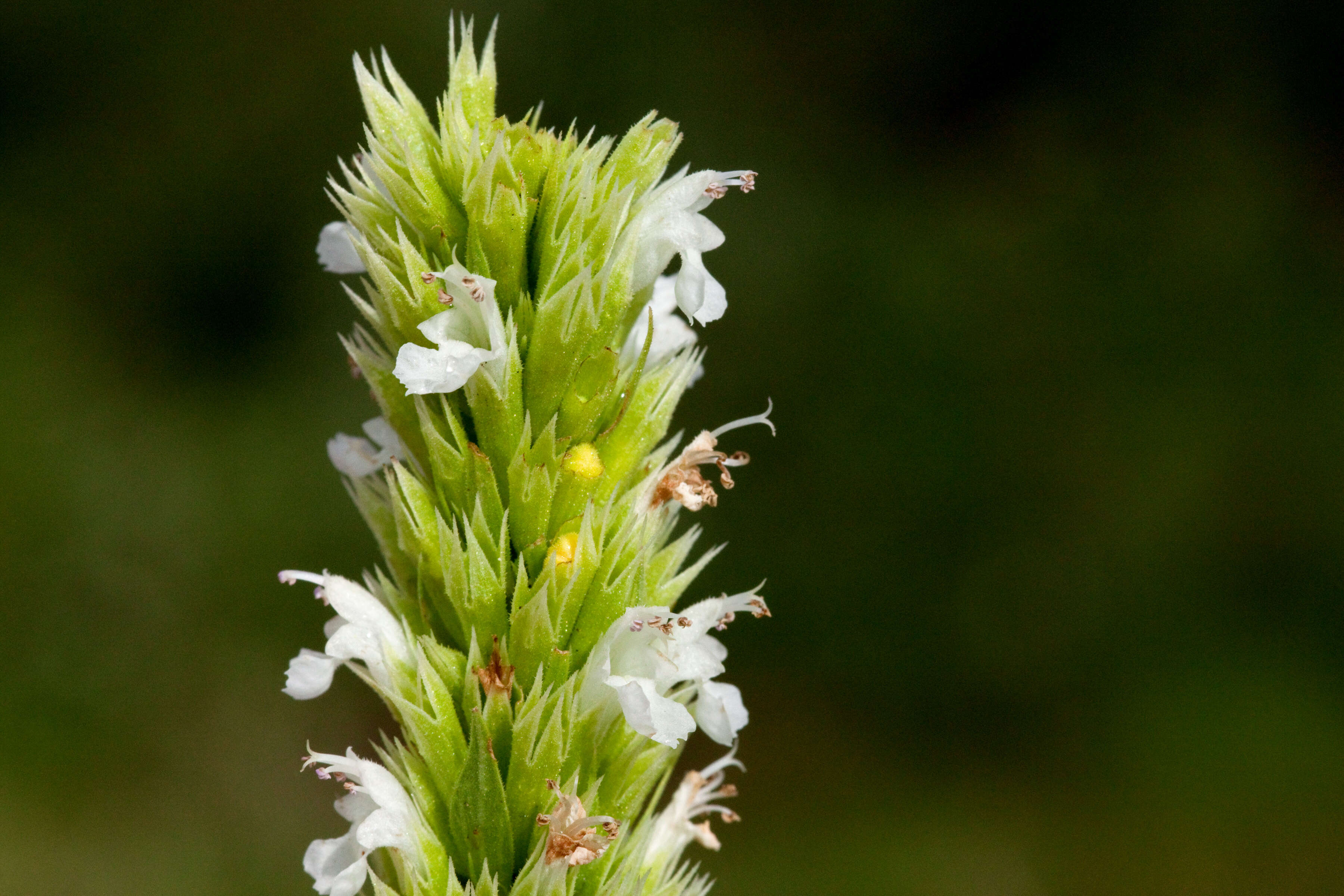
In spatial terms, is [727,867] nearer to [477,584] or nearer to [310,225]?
[310,225]

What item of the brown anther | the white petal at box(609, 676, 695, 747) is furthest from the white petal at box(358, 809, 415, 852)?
the brown anther

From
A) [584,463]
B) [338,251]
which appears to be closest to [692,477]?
[584,463]

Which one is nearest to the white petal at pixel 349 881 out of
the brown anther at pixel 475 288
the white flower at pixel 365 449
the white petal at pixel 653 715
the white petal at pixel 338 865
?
the white petal at pixel 338 865

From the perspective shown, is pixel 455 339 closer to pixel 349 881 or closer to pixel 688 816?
pixel 349 881

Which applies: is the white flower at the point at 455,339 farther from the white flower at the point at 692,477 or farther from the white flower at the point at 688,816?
the white flower at the point at 688,816

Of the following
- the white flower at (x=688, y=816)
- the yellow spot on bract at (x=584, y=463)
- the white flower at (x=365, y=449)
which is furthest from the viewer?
the white flower at (x=688, y=816)

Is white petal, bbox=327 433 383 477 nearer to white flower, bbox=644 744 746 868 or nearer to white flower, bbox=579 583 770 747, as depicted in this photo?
white flower, bbox=579 583 770 747
